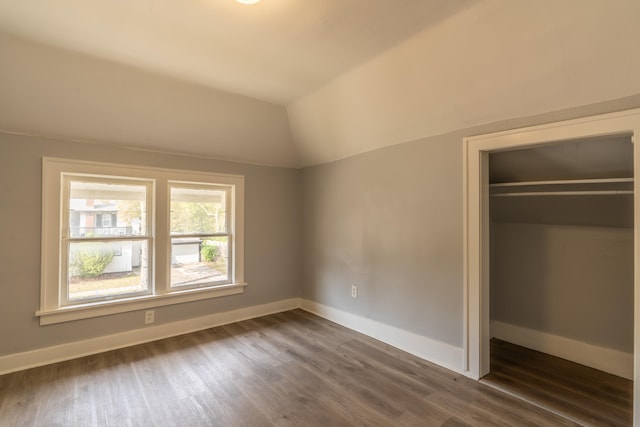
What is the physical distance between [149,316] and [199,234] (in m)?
1.02

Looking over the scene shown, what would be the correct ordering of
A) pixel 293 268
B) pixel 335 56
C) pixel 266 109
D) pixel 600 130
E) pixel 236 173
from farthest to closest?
pixel 293 268, pixel 236 173, pixel 266 109, pixel 335 56, pixel 600 130

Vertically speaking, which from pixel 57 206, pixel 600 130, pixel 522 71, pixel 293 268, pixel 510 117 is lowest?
pixel 293 268

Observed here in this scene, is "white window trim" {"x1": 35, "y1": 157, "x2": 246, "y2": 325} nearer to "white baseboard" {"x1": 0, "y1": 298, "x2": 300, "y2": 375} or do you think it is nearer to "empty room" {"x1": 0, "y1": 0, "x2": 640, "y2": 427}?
"empty room" {"x1": 0, "y1": 0, "x2": 640, "y2": 427}

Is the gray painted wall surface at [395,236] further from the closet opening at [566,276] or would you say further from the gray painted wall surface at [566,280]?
the gray painted wall surface at [566,280]

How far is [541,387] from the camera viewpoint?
2.31 metres

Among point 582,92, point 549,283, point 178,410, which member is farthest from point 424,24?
point 178,410

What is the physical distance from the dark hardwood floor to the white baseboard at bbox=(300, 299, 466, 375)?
0.29 feet

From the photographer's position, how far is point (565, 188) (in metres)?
2.69

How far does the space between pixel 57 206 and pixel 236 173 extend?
5.87ft

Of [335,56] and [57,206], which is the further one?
[57,206]

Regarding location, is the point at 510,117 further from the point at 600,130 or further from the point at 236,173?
the point at 236,173

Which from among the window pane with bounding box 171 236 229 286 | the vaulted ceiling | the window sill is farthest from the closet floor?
the window pane with bounding box 171 236 229 286

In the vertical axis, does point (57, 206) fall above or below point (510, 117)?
below

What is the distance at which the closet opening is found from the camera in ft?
7.59
